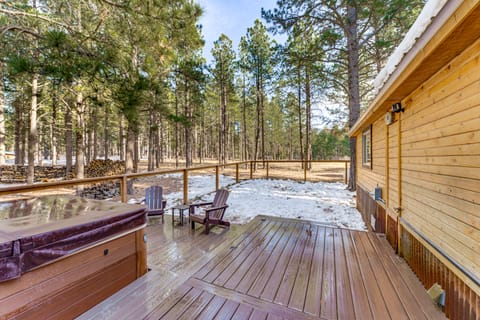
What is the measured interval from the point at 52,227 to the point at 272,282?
6.31ft

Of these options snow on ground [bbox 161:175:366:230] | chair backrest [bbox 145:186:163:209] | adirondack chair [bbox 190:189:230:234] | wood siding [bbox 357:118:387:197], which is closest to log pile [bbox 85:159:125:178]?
snow on ground [bbox 161:175:366:230]

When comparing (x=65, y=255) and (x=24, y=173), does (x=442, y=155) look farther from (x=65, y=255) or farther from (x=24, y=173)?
(x=24, y=173)

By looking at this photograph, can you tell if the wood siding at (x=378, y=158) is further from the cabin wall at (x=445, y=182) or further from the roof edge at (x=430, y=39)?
Result: the roof edge at (x=430, y=39)

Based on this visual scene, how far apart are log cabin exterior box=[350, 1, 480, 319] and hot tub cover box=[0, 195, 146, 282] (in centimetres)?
274

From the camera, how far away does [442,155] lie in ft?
5.82

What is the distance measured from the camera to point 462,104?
154cm

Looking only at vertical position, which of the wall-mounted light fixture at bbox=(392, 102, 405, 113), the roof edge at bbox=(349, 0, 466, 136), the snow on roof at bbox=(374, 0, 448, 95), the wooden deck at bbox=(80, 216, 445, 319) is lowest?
the wooden deck at bbox=(80, 216, 445, 319)

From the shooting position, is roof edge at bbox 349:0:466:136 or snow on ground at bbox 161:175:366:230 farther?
snow on ground at bbox 161:175:366:230

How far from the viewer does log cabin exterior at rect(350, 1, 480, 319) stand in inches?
53.9

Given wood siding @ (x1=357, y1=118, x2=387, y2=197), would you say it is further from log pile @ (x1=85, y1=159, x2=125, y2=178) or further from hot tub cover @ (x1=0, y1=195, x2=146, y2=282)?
log pile @ (x1=85, y1=159, x2=125, y2=178)

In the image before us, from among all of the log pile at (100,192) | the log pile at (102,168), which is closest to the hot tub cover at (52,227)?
the log pile at (100,192)

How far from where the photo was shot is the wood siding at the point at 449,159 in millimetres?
1406

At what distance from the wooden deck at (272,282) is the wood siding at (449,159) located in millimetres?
604

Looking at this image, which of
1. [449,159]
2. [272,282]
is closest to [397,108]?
[449,159]
